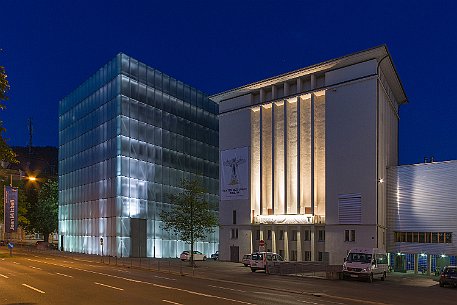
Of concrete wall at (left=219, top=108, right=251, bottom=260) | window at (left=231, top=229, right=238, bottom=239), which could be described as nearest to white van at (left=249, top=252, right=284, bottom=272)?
concrete wall at (left=219, top=108, right=251, bottom=260)

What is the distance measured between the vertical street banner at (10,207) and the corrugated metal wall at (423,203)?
34.6 meters

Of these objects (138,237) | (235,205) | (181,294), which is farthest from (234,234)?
(181,294)

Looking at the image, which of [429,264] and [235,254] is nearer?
[429,264]

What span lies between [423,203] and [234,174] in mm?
21091

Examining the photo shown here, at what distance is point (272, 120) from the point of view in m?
57.8

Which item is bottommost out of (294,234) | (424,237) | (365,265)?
(365,265)

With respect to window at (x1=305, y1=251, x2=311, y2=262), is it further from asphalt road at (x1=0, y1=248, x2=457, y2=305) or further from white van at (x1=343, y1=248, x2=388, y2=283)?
asphalt road at (x1=0, y1=248, x2=457, y2=305)

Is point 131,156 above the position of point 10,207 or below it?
above

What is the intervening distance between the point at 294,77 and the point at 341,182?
12.4m

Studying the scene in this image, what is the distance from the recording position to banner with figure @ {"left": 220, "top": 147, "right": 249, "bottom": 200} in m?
59.9

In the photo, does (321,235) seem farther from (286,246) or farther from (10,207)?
(10,207)

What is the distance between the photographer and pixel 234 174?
61281 millimetres

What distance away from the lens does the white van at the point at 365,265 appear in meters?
37.1

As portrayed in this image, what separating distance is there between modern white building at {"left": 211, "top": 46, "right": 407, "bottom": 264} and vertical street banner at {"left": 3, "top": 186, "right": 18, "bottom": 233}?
23.3m
